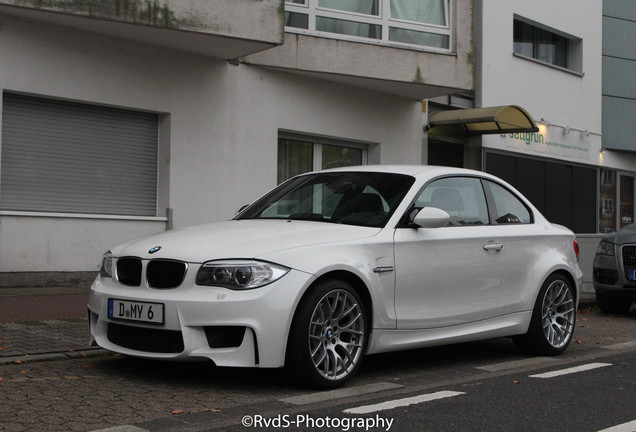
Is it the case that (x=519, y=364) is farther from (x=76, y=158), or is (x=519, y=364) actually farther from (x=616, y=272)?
(x=76, y=158)

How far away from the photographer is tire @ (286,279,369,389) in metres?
5.69

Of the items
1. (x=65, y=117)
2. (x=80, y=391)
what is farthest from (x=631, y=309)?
(x=80, y=391)

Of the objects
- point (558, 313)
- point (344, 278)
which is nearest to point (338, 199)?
point (344, 278)

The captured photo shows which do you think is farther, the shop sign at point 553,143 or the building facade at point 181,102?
the shop sign at point 553,143

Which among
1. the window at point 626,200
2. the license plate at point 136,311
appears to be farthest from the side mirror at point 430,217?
the window at point 626,200

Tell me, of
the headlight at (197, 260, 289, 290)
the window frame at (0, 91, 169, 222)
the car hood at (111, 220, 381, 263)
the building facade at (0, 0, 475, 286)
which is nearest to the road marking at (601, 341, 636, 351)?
the car hood at (111, 220, 381, 263)

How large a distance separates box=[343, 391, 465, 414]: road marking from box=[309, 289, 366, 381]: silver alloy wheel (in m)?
0.52

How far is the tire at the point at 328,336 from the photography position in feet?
18.7

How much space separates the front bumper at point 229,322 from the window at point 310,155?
32.7 feet

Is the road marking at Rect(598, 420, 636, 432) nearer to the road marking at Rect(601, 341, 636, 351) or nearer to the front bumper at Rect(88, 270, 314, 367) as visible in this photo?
the front bumper at Rect(88, 270, 314, 367)

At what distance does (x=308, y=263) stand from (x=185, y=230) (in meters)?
1.21

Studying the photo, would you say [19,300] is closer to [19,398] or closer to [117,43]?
[117,43]

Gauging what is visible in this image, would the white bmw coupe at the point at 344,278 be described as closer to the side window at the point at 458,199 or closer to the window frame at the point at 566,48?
the side window at the point at 458,199

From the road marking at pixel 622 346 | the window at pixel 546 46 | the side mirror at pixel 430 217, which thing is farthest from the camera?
the window at pixel 546 46
